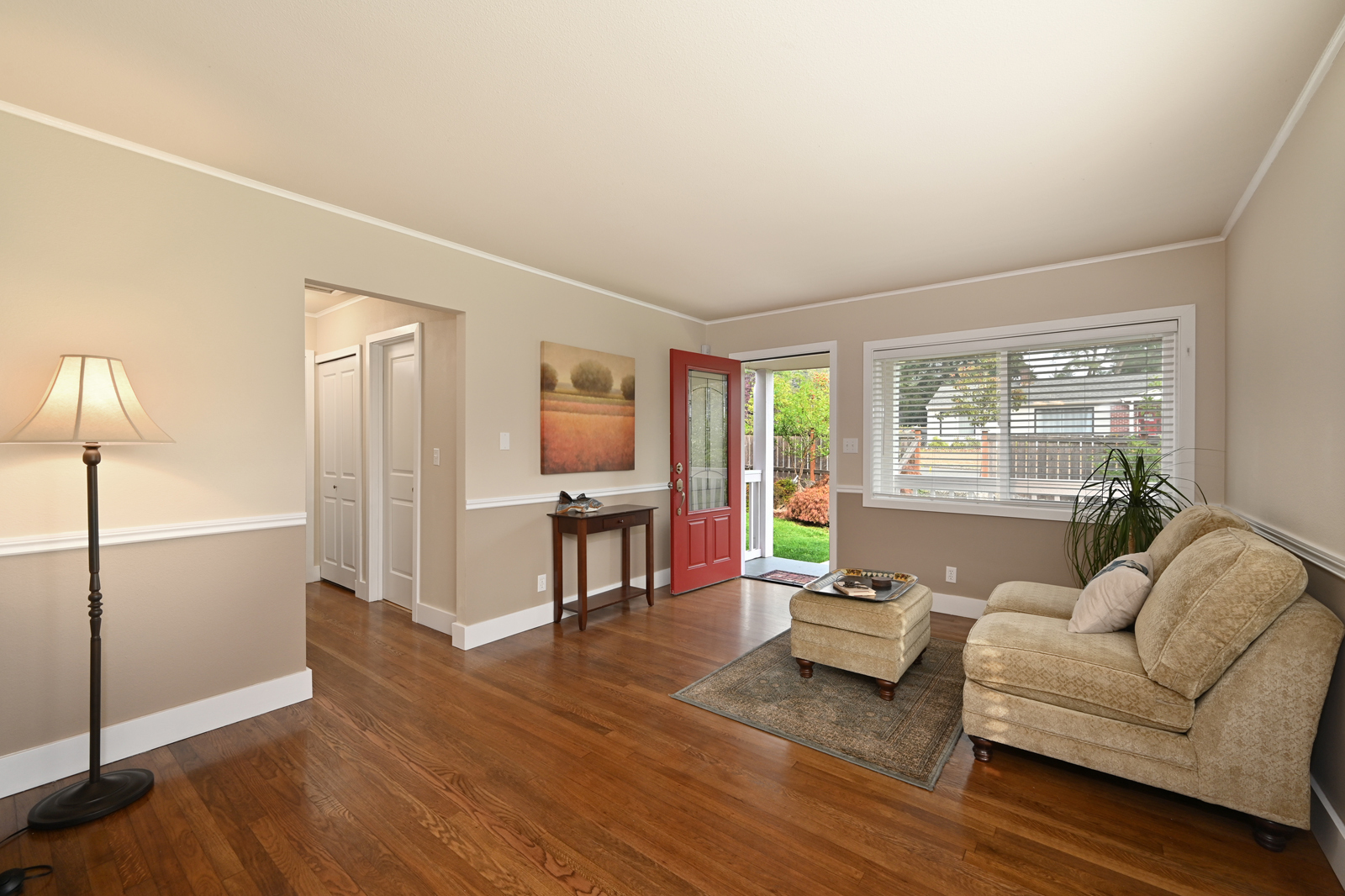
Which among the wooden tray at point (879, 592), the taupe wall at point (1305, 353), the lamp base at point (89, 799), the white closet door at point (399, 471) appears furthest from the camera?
the white closet door at point (399, 471)

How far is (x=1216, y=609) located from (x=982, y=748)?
3.23 feet

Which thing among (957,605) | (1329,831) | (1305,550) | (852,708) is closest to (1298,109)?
(1305,550)

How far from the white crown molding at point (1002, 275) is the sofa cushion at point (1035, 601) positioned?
2.19 meters

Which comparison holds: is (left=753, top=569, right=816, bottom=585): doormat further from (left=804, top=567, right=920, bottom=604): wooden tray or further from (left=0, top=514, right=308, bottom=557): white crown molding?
(left=0, top=514, right=308, bottom=557): white crown molding

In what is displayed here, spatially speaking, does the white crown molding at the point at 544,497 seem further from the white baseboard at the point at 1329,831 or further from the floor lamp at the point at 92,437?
the white baseboard at the point at 1329,831

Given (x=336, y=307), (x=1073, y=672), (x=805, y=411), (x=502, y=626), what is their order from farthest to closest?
(x=805, y=411)
(x=336, y=307)
(x=502, y=626)
(x=1073, y=672)

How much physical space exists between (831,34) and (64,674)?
3.59m

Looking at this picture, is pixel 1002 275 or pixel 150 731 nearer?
pixel 150 731

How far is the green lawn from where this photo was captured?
7488 millimetres

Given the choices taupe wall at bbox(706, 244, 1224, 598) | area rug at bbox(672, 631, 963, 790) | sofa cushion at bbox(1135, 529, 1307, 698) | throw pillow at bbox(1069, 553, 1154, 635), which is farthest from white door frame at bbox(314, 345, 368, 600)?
sofa cushion at bbox(1135, 529, 1307, 698)

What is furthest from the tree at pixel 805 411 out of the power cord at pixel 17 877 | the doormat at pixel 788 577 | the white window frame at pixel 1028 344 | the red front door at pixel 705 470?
the power cord at pixel 17 877

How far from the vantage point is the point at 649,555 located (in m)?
4.80

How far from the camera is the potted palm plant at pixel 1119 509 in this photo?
3275mm

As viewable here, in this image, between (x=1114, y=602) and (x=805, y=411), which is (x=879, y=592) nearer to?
(x=1114, y=602)
